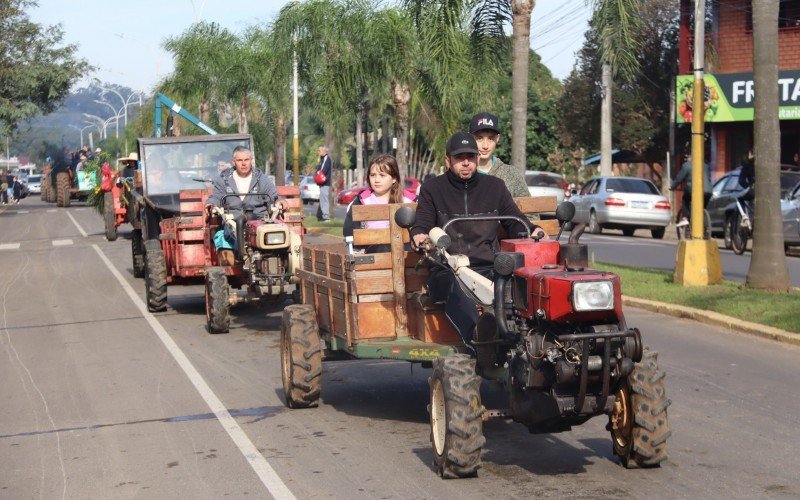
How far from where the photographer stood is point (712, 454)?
7789 mm

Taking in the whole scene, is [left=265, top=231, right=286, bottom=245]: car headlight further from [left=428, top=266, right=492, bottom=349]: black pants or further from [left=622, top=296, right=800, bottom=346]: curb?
[left=428, top=266, right=492, bottom=349]: black pants

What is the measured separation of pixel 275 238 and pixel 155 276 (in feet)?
11.1

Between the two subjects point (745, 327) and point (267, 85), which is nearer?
Result: point (745, 327)

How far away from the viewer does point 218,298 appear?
14.0 m

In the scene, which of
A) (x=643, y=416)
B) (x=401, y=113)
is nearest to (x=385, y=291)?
(x=643, y=416)

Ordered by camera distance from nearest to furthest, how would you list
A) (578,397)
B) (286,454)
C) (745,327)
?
(578,397) → (286,454) → (745,327)

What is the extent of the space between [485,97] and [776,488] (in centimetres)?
2214

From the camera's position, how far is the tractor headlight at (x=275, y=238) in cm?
1331

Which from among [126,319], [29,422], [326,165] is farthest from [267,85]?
[29,422]

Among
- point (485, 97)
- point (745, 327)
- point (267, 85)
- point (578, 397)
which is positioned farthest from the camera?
point (267, 85)

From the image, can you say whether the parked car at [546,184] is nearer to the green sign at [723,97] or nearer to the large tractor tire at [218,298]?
the green sign at [723,97]

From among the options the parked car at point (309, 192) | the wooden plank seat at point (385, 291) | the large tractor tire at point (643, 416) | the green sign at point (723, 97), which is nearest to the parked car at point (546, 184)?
the green sign at point (723, 97)

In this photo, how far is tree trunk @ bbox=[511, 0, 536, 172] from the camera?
64.1 ft

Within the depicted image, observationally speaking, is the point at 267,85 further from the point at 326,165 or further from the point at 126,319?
the point at 126,319
